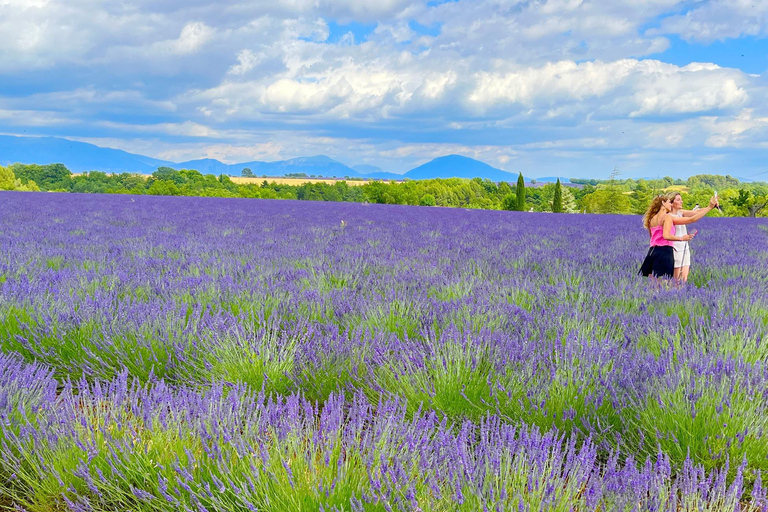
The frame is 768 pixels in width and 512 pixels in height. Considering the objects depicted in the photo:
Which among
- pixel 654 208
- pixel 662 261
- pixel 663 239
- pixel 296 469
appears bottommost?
pixel 296 469

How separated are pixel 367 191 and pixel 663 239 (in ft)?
177

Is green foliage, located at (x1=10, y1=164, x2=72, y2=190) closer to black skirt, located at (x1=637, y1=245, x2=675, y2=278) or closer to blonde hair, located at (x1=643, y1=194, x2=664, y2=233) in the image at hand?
blonde hair, located at (x1=643, y1=194, x2=664, y2=233)

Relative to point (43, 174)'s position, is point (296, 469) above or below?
below

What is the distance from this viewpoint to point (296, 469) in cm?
128

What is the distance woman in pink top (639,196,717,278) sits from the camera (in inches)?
181

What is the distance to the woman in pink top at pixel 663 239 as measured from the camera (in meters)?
4.59

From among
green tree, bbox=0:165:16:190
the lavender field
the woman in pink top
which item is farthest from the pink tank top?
green tree, bbox=0:165:16:190

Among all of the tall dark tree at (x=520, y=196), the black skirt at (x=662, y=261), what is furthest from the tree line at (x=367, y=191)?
the black skirt at (x=662, y=261)

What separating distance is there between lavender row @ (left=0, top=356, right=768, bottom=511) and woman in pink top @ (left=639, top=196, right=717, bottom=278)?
140 inches

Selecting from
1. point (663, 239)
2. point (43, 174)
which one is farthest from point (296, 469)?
point (43, 174)

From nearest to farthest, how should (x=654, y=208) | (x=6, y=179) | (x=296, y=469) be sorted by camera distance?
(x=296, y=469)
(x=654, y=208)
(x=6, y=179)

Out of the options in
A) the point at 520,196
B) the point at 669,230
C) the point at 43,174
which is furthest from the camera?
the point at 43,174

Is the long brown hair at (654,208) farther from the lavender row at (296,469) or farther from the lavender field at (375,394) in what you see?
the lavender row at (296,469)

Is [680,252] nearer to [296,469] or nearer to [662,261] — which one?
[662,261]
